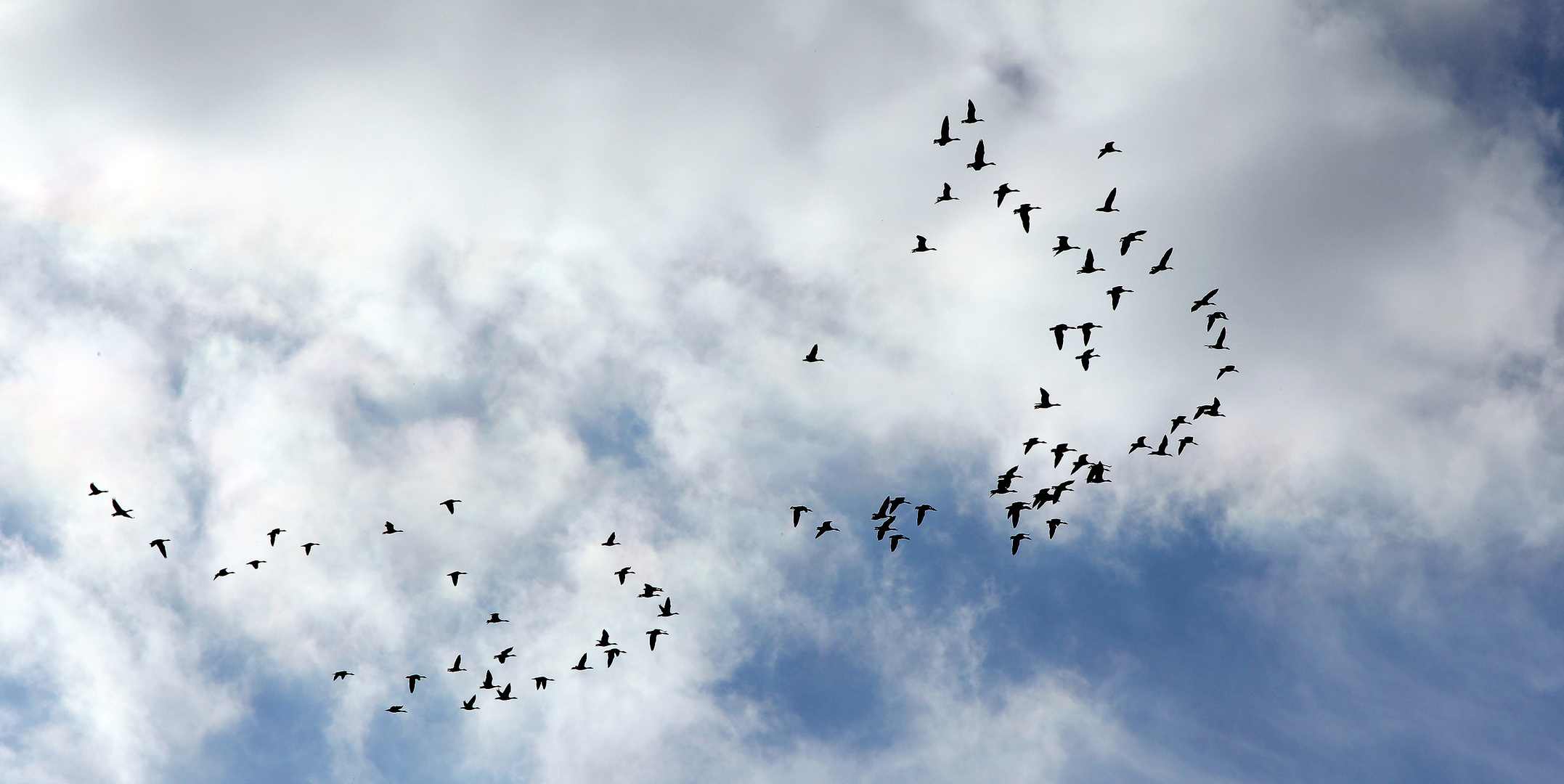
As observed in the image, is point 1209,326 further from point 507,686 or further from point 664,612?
point 507,686

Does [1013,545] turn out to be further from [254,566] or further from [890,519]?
[254,566]

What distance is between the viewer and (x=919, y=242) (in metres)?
123

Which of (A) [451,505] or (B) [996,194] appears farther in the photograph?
(A) [451,505]

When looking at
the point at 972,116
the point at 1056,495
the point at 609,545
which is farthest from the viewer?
the point at 609,545

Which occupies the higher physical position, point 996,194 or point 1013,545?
point 996,194

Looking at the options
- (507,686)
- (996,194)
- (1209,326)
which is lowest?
(507,686)

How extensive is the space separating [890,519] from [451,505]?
44.5 meters

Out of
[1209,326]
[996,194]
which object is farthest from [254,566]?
[1209,326]

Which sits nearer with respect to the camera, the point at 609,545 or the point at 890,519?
the point at 890,519

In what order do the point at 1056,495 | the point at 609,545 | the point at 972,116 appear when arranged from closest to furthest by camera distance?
1. the point at 972,116
2. the point at 1056,495
3. the point at 609,545

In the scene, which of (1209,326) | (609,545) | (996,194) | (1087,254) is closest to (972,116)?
(996,194)

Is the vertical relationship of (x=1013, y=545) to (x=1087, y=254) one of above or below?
below

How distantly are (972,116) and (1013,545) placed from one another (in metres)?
40.6

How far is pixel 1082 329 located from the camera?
115250mm
